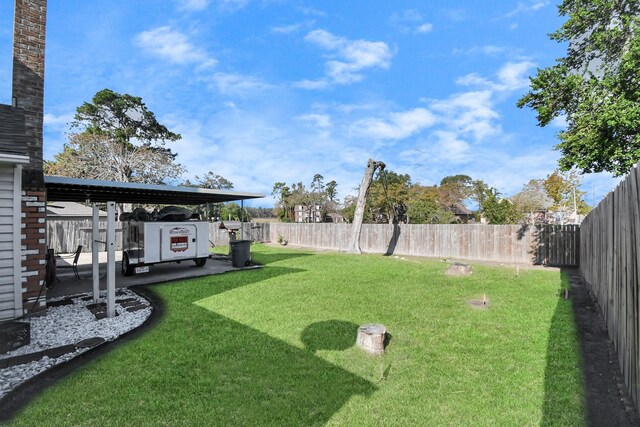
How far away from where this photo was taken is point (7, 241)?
4.89m

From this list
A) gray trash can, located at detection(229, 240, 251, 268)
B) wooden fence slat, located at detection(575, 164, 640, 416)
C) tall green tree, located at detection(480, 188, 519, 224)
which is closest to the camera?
wooden fence slat, located at detection(575, 164, 640, 416)

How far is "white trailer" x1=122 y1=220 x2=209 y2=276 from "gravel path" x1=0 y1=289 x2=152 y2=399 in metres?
2.70

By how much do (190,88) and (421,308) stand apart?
62.9 ft

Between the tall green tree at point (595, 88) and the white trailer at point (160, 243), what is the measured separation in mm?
10959

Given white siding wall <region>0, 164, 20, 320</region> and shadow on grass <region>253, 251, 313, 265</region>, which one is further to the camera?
shadow on grass <region>253, 251, 313, 265</region>

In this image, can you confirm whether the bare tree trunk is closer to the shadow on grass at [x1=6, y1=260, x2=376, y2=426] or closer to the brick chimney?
the shadow on grass at [x1=6, y1=260, x2=376, y2=426]

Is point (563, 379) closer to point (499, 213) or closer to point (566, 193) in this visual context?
point (499, 213)

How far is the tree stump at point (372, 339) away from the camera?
3768 mm

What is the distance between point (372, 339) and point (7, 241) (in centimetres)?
571

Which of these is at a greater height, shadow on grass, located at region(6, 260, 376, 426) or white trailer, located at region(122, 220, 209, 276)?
white trailer, located at region(122, 220, 209, 276)

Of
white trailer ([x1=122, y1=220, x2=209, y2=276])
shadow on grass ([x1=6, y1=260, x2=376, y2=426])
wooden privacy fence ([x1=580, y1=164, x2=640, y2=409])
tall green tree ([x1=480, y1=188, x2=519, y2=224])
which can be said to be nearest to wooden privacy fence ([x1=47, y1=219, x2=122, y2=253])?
white trailer ([x1=122, y1=220, x2=209, y2=276])

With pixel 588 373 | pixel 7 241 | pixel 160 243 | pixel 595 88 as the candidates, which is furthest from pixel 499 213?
pixel 7 241

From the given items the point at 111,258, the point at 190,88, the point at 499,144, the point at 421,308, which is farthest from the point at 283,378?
the point at 499,144

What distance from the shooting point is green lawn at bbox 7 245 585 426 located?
2.61 meters
